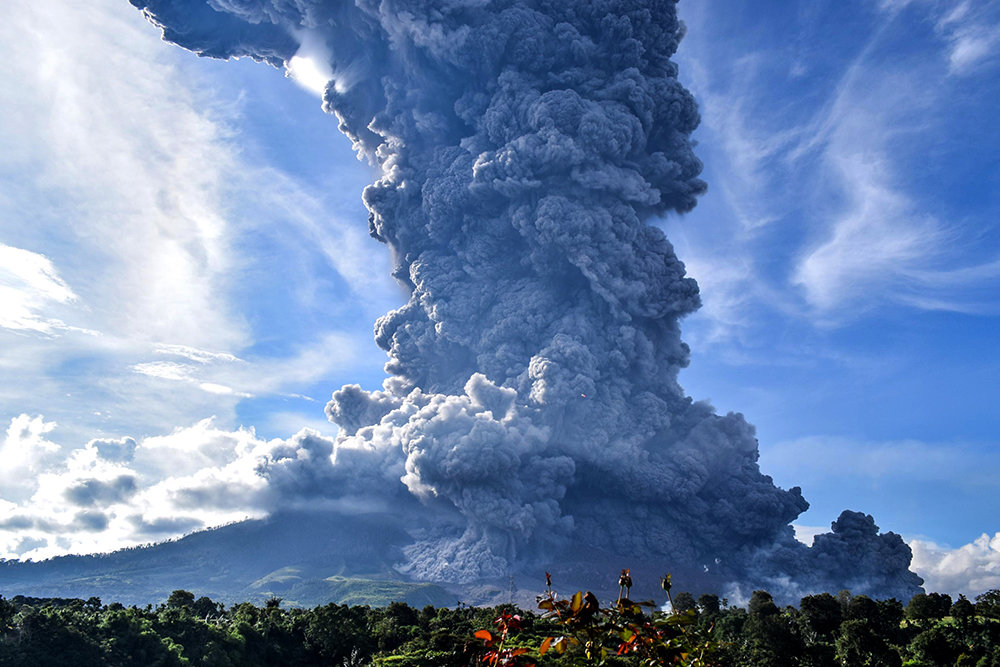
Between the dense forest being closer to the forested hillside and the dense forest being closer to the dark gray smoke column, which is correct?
the forested hillside

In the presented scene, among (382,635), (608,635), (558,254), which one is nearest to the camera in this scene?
(608,635)

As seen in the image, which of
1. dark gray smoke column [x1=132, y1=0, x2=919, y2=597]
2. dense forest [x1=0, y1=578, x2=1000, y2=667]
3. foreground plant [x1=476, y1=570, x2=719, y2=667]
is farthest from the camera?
dark gray smoke column [x1=132, y1=0, x2=919, y2=597]

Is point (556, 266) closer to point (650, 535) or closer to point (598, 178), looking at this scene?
point (598, 178)

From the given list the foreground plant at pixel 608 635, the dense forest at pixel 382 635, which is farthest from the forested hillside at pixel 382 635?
the foreground plant at pixel 608 635

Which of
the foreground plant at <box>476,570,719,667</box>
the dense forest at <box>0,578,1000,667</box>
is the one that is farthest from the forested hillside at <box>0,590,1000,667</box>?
the foreground plant at <box>476,570,719,667</box>

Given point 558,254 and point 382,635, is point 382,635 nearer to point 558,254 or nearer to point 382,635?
point 382,635

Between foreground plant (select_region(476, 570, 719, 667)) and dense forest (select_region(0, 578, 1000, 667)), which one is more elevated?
foreground plant (select_region(476, 570, 719, 667))

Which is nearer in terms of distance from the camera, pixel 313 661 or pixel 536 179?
pixel 313 661

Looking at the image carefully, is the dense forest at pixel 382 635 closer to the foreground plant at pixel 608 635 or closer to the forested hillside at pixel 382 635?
the forested hillside at pixel 382 635

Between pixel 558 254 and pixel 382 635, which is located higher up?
pixel 558 254

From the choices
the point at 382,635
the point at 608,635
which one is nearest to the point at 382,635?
the point at 382,635

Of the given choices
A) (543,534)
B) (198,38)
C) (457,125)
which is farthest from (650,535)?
(198,38)
